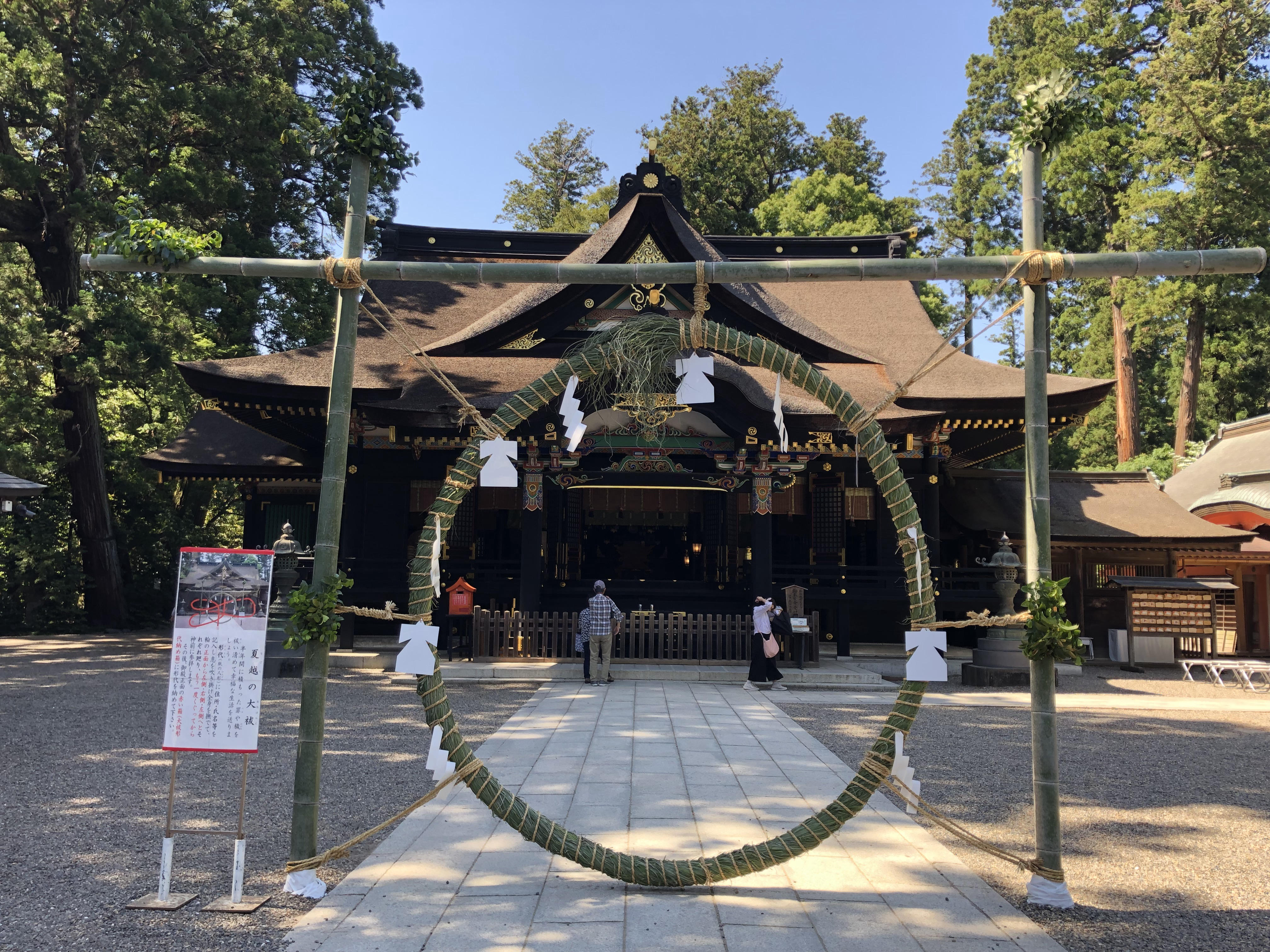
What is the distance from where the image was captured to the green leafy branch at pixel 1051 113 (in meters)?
4.07

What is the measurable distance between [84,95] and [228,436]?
7388mm

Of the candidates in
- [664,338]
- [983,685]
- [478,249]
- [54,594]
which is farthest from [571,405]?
[54,594]

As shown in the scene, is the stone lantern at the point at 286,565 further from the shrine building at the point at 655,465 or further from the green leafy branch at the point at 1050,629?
the green leafy branch at the point at 1050,629

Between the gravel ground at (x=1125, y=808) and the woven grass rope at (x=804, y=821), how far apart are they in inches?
41.7

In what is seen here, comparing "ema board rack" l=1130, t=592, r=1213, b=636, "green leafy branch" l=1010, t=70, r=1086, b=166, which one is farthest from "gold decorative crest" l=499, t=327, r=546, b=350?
"ema board rack" l=1130, t=592, r=1213, b=636

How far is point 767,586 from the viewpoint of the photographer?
40.6ft

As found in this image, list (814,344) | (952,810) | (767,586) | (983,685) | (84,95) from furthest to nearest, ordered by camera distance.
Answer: (84,95), (814,344), (767,586), (983,685), (952,810)

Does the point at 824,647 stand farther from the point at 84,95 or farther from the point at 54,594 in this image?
the point at 84,95

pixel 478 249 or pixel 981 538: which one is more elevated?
pixel 478 249

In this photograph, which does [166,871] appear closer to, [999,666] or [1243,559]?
[999,666]

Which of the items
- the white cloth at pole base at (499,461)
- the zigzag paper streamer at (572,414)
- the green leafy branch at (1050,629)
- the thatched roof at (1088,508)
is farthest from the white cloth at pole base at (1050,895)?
the thatched roof at (1088,508)

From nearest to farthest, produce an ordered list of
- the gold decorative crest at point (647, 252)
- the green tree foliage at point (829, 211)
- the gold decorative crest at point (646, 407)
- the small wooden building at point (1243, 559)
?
the gold decorative crest at point (646, 407), the gold decorative crest at point (647, 252), the small wooden building at point (1243, 559), the green tree foliage at point (829, 211)

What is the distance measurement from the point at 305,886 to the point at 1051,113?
561 cm

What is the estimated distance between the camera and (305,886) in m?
3.93
